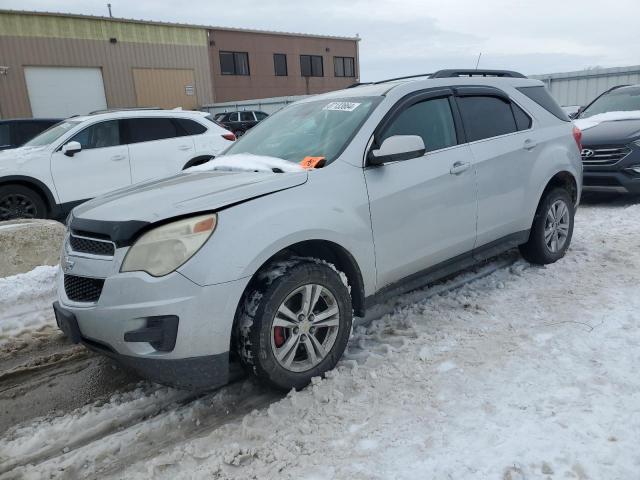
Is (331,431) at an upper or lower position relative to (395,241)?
lower

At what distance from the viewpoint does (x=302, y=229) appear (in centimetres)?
283

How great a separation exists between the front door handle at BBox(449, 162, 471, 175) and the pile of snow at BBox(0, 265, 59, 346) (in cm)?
349

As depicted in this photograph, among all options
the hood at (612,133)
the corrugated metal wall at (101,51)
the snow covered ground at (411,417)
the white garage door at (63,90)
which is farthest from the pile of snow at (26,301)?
the corrugated metal wall at (101,51)

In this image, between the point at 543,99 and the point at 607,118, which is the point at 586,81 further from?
the point at 543,99

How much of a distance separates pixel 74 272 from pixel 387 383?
6.23 ft

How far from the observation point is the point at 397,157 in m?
3.27

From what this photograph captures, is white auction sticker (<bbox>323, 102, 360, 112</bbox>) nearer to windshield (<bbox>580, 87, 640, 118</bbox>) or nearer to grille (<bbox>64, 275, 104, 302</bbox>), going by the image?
grille (<bbox>64, 275, 104, 302</bbox>)

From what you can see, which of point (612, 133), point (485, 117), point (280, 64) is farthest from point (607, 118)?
point (280, 64)

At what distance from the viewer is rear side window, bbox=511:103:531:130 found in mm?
4480

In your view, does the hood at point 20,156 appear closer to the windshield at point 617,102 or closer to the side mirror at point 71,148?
the side mirror at point 71,148

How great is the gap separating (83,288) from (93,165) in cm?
546

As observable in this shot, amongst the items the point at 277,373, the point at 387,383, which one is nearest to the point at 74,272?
the point at 277,373

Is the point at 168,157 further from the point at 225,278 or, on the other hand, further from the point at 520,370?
the point at 520,370

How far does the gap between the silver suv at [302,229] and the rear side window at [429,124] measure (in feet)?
0.04
